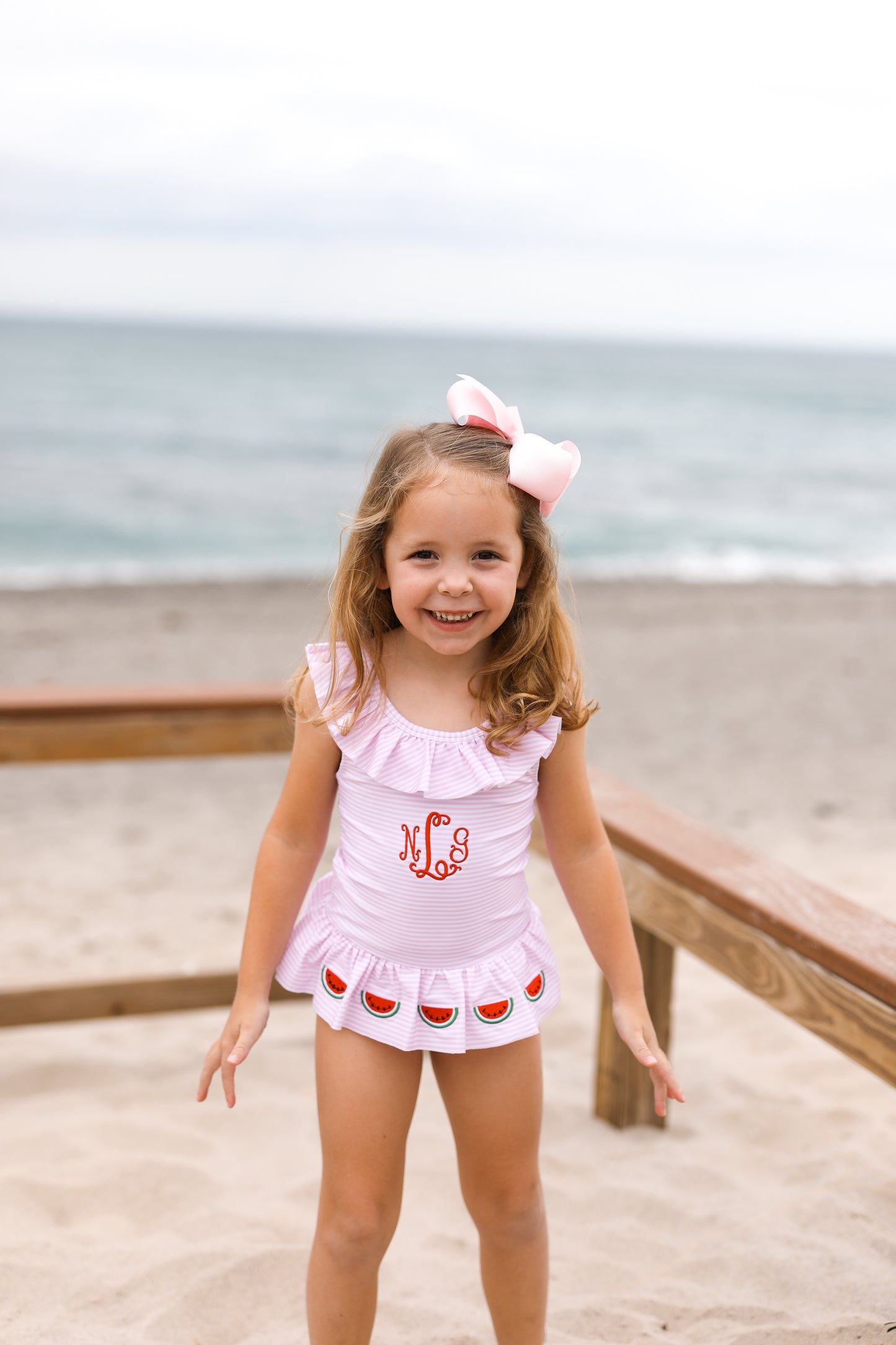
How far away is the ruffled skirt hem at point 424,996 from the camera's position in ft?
5.56

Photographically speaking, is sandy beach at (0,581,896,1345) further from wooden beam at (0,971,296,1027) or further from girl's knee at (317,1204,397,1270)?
girl's knee at (317,1204,397,1270)

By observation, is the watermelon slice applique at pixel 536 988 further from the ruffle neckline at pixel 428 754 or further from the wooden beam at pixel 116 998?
the wooden beam at pixel 116 998

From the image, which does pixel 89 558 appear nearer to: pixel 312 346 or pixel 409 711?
pixel 409 711

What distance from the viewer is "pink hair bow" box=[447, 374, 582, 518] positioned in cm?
165

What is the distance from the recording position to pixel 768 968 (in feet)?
6.81

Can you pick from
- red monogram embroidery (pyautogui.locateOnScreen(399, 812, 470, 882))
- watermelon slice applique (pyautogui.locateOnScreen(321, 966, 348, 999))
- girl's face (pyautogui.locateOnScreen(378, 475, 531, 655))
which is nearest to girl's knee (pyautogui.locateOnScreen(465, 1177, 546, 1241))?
watermelon slice applique (pyautogui.locateOnScreen(321, 966, 348, 999))

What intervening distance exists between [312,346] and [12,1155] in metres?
65.7

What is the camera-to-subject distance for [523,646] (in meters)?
1.76

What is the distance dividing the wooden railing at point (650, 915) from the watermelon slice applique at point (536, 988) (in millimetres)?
460

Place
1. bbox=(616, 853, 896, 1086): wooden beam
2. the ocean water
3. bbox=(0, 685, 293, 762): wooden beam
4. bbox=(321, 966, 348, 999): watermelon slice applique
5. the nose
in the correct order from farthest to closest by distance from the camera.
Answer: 1. the ocean water
2. bbox=(0, 685, 293, 762): wooden beam
3. bbox=(616, 853, 896, 1086): wooden beam
4. bbox=(321, 966, 348, 999): watermelon slice applique
5. the nose

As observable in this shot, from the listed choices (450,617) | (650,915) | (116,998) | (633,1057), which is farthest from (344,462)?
(450,617)

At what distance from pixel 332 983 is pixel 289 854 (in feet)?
0.64

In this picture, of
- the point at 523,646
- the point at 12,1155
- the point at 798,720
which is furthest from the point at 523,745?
the point at 798,720

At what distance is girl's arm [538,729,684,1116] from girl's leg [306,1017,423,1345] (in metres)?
0.32
